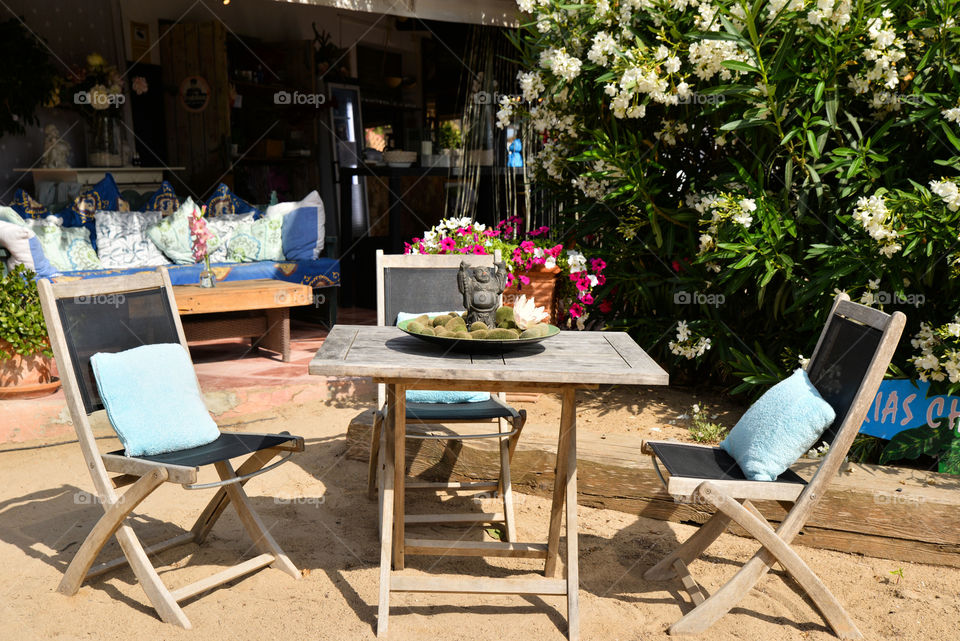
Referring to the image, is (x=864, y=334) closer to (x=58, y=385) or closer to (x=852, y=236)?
(x=852, y=236)

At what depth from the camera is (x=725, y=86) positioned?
11.9 feet

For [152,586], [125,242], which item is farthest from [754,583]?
[125,242]

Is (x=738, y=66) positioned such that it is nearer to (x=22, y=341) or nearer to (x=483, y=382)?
(x=483, y=382)

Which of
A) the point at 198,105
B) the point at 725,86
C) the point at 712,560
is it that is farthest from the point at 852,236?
the point at 198,105

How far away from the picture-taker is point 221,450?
8.55 ft

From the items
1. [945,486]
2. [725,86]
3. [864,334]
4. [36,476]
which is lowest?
[36,476]

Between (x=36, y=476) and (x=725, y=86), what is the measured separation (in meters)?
3.55

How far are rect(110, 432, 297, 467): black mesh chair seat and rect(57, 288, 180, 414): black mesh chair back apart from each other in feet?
0.97

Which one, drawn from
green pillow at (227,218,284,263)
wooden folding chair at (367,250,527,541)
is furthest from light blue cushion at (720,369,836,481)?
green pillow at (227,218,284,263)

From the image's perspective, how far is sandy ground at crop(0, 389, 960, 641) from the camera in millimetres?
2457

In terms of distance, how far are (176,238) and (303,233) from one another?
95 cm

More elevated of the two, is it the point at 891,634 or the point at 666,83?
the point at 666,83

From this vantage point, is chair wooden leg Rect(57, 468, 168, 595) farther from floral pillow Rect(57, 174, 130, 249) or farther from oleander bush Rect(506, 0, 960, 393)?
floral pillow Rect(57, 174, 130, 249)

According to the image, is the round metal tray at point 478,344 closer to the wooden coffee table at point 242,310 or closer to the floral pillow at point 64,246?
the wooden coffee table at point 242,310
